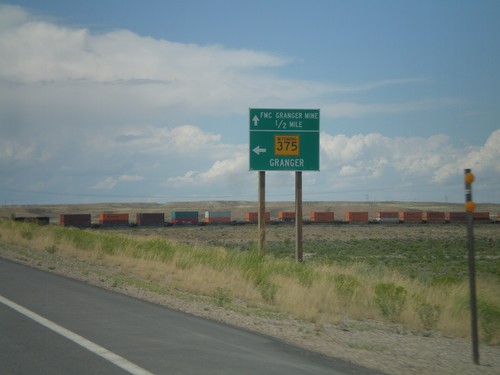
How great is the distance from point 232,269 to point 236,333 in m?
10.2

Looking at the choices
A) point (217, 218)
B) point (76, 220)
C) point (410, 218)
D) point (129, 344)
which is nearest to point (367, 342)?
point (129, 344)

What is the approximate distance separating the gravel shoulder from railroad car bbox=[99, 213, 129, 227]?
73.2 m

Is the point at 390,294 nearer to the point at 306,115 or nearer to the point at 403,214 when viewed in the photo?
the point at 306,115

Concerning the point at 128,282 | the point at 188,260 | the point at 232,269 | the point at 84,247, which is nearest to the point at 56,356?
the point at 128,282

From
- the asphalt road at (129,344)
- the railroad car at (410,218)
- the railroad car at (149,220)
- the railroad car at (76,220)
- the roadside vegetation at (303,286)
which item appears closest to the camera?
the asphalt road at (129,344)

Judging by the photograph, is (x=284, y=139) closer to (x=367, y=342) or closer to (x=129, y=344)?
(x=367, y=342)

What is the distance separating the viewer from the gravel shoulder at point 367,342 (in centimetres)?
862

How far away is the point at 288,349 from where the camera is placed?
902cm

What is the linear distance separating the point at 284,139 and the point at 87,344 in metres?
15.5

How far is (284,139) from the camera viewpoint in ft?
75.9

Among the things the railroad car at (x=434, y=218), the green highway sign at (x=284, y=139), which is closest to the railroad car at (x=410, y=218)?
the railroad car at (x=434, y=218)

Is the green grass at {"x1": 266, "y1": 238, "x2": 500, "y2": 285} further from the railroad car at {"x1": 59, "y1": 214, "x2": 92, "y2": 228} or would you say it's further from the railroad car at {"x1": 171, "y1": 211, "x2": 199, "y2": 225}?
the railroad car at {"x1": 171, "y1": 211, "x2": 199, "y2": 225}

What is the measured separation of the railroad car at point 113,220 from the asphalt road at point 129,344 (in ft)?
249

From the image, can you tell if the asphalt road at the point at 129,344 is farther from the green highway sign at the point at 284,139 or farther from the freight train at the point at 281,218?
the freight train at the point at 281,218
